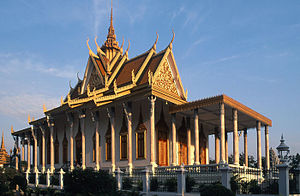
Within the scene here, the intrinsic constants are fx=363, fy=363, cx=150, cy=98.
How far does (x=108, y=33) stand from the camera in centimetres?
3253

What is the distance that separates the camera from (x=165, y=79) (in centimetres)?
2419

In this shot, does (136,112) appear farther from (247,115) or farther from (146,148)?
(247,115)

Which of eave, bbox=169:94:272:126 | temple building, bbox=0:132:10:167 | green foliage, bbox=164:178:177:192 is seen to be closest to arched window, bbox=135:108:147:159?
eave, bbox=169:94:272:126

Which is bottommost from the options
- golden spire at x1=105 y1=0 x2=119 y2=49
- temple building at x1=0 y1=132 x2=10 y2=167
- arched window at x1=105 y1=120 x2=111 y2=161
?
temple building at x1=0 y1=132 x2=10 y2=167

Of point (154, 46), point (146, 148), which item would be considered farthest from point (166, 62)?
point (146, 148)

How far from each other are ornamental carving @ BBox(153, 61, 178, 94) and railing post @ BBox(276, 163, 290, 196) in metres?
11.3

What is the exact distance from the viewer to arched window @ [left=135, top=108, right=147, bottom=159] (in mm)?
21742

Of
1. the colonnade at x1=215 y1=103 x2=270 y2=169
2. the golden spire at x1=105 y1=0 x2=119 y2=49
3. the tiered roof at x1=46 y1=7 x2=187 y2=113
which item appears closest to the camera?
the colonnade at x1=215 y1=103 x2=270 y2=169

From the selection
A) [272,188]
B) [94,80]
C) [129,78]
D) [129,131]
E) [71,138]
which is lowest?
[272,188]

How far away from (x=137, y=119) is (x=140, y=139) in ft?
4.40

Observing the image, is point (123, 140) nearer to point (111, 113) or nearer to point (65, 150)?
point (111, 113)

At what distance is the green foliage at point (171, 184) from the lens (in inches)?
611

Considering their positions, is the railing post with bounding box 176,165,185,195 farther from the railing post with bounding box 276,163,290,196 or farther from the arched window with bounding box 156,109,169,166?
the arched window with bounding box 156,109,169,166

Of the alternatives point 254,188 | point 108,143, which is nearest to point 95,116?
point 108,143
